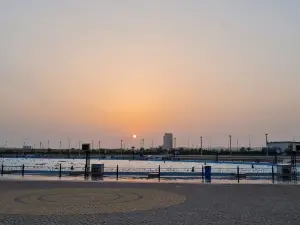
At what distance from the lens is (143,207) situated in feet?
49.4

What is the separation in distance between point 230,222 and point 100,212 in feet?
14.5

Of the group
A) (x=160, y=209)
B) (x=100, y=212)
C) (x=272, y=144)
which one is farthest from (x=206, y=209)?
(x=272, y=144)

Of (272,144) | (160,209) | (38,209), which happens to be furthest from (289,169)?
(272,144)

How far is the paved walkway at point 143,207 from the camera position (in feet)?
40.2

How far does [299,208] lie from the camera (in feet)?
49.3

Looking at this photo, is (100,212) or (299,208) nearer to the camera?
(100,212)

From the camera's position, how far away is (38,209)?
14320 mm

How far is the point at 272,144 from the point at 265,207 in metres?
190

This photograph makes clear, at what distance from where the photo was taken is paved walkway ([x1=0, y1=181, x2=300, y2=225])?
12.3 meters

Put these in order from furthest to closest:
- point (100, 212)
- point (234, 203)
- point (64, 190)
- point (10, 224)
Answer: point (64, 190)
point (234, 203)
point (100, 212)
point (10, 224)

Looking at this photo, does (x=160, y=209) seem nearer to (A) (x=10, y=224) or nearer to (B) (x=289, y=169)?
(A) (x=10, y=224)

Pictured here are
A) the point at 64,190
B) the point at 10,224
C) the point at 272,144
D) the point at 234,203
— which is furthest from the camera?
the point at 272,144

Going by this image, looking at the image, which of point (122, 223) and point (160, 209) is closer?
point (122, 223)

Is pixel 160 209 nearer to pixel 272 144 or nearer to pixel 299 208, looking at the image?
pixel 299 208
